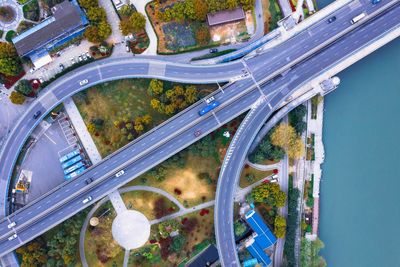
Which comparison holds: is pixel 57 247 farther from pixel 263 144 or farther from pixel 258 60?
pixel 258 60

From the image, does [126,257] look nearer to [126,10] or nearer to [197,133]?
[197,133]

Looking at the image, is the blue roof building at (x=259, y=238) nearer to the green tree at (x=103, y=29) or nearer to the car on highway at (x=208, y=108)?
the car on highway at (x=208, y=108)

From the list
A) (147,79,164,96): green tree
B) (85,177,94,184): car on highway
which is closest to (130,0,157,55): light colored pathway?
(147,79,164,96): green tree

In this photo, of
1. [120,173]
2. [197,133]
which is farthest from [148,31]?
[120,173]

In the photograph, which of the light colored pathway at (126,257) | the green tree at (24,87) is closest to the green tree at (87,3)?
the green tree at (24,87)

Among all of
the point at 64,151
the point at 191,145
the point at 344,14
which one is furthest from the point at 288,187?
the point at 64,151
